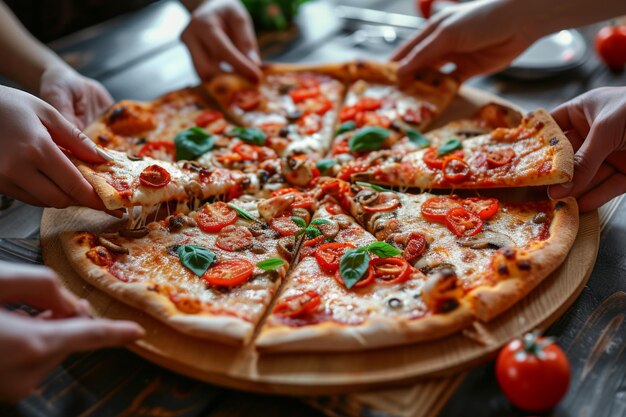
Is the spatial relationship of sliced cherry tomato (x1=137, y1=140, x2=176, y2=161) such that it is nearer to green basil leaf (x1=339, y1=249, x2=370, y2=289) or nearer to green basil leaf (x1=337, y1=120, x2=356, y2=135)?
green basil leaf (x1=337, y1=120, x2=356, y2=135)

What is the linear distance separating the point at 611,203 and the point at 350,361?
2570 mm

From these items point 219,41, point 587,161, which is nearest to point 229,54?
point 219,41

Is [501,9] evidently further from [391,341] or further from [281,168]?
[391,341]

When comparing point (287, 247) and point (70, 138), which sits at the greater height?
point (70, 138)

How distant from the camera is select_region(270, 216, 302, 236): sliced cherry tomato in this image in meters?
4.06

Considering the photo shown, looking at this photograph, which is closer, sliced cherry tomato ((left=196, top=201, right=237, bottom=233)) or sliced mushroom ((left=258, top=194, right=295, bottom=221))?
sliced cherry tomato ((left=196, top=201, right=237, bottom=233))

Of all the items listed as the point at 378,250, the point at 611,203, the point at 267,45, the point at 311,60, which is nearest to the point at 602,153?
the point at 611,203

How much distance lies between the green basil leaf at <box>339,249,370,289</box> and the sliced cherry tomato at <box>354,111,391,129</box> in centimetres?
193

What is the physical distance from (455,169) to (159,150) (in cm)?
239

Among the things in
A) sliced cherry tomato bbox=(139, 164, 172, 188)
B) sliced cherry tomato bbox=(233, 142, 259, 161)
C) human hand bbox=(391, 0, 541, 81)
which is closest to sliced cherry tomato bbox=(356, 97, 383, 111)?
human hand bbox=(391, 0, 541, 81)

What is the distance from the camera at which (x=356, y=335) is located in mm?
2998

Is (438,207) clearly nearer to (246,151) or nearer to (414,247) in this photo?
(414,247)

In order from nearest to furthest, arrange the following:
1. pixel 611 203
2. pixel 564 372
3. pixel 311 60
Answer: pixel 564 372 < pixel 611 203 < pixel 311 60

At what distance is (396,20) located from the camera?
716cm
